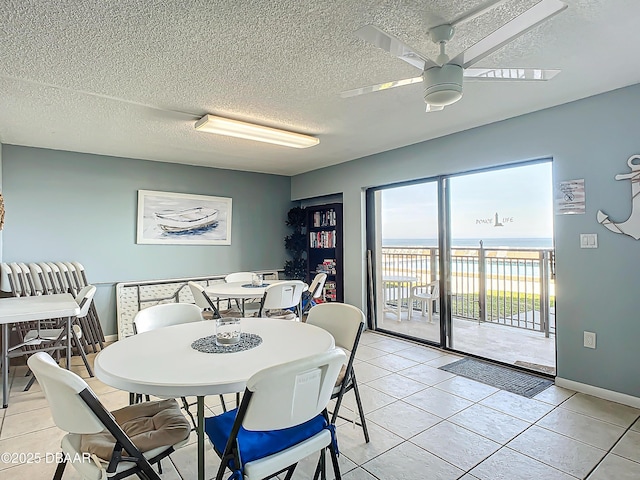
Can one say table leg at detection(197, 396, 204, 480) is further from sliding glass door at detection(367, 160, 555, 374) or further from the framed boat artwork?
the framed boat artwork

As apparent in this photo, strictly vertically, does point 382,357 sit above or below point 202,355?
below

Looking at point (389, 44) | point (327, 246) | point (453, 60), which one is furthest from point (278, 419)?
point (327, 246)

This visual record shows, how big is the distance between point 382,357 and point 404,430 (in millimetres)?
1514

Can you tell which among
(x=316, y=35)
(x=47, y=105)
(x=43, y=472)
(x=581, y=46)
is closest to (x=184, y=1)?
(x=316, y=35)

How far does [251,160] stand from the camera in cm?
519

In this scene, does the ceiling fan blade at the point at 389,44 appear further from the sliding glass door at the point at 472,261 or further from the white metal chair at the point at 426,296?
the white metal chair at the point at 426,296

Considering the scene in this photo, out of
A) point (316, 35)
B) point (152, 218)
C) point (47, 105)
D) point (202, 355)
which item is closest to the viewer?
point (202, 355)

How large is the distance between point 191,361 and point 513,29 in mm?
1989

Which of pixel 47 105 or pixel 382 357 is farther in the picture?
pixel 382 357

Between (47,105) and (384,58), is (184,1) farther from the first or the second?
(47,105)

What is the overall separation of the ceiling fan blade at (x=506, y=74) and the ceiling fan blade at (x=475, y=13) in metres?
0.23

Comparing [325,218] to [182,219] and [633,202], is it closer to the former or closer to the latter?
[182,219]

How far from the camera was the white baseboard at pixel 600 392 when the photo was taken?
2.73 meters

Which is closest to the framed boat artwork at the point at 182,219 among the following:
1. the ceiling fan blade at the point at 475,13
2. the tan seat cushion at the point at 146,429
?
the tan seat cushion at the point at 146,429
